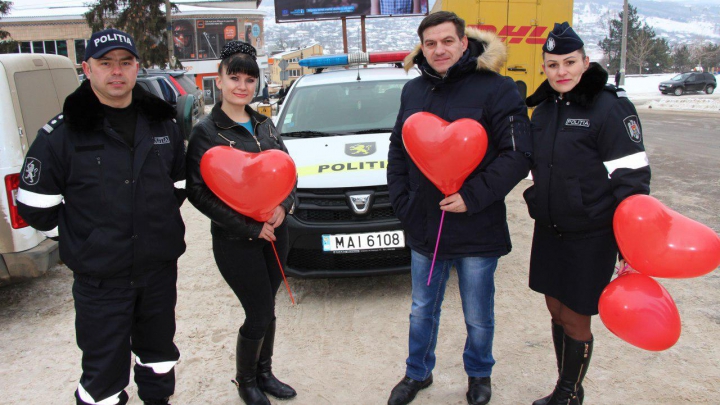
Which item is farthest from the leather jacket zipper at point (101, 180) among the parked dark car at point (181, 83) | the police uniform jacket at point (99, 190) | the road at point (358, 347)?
the parked dark car at point (181, 83)

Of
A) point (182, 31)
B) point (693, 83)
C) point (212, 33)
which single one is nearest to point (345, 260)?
point (693, 83)

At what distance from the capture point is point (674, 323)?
2.06m

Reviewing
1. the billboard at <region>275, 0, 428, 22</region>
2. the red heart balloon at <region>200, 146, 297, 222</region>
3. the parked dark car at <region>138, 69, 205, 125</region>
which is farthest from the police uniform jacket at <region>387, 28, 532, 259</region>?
the billboard at <region>275, 0, 428, 22</region>

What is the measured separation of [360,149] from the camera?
4203mm

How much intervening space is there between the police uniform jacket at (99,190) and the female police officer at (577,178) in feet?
5.64

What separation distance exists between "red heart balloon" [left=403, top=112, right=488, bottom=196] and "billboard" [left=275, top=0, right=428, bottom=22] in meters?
10.7

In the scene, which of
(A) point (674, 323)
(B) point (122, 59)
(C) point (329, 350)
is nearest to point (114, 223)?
(B) point (122, 59)

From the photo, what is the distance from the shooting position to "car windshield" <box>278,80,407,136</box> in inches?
188

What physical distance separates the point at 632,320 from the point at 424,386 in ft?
4.05

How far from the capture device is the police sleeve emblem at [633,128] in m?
2.17

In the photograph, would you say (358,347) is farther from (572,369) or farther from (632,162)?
(632,162)

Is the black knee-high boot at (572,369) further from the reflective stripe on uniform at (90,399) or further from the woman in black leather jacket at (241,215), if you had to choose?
the reflective stripe on uniform at (90,399)

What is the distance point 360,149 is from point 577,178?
7.08 ft

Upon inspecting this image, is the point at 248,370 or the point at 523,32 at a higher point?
the point at 523,32
